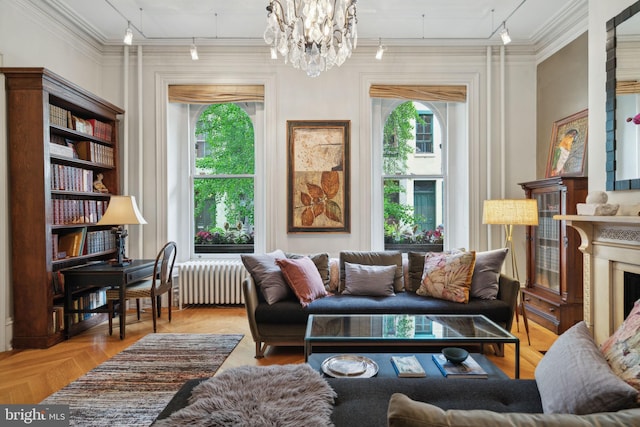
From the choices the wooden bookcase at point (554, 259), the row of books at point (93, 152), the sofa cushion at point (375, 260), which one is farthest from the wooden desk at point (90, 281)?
the wooden bookcase at point (554, 259)

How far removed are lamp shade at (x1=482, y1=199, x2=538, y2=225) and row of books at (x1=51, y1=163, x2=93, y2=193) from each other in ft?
13.1

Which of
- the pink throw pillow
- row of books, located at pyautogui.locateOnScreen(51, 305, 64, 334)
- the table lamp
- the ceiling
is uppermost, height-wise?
the ceiling

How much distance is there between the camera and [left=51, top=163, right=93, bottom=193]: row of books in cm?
345

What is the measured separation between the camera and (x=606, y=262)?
271cm

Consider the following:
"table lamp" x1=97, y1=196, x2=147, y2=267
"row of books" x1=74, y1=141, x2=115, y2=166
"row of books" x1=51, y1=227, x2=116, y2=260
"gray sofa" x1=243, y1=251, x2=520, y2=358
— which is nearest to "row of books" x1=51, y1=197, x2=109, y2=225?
"row of books" x1=51, y1=227, x2=116, y2=260

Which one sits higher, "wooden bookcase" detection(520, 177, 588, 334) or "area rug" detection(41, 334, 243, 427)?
"wooden bookcase" detection(520, 177, 588, 334)

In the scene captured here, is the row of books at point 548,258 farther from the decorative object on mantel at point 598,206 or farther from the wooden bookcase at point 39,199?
the wooden bookcase at point 39,199

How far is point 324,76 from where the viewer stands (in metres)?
4.43

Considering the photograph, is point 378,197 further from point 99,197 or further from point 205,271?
point 99,197

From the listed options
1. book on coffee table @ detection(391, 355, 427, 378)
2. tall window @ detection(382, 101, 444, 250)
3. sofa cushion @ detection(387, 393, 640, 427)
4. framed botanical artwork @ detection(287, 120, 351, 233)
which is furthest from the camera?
tall window @ detection(382, 101, 444, 250)

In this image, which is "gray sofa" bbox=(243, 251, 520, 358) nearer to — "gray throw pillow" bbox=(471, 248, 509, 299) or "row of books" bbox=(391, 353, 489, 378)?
"gray throw pillow" bbox=(471, 248, 509, 299)

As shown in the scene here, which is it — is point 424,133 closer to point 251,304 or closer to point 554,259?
point 554,259

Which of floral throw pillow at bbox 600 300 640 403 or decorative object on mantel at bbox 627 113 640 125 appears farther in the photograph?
decorative object on mantel at bbox 627 113 640 125

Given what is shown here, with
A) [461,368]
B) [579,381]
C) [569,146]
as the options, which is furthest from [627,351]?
[569,146]
